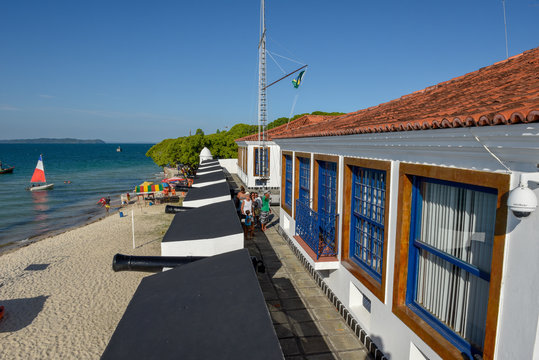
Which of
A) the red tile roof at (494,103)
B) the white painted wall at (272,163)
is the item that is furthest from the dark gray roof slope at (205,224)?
the white painted wall at (272,163)

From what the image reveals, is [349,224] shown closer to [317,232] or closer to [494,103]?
[317,232]

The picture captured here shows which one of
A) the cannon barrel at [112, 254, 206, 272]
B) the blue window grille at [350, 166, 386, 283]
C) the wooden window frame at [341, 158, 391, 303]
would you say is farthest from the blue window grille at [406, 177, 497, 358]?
the cannon barrel at [112, 254, 206, 272]

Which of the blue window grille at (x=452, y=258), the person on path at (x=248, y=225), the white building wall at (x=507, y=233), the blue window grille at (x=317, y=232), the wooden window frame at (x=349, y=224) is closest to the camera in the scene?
the white building wall at (x=507, y=233)

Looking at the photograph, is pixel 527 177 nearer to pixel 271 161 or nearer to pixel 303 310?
pixel 303 310

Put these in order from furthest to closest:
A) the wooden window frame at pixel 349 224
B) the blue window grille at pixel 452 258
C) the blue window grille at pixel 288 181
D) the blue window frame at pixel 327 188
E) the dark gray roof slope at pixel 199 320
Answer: the blue window grille at pixel 288 181 < the blue window frame at pixel 327 188 < the wooden window frame at pixel 349 224 < the blue window grille at pixel 452 258 < the dark gray roof slope at pixel 199 320

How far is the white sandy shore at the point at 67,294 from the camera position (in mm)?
7969

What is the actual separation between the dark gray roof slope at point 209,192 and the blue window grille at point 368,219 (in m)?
6.40

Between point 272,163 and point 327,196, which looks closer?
point 327,196

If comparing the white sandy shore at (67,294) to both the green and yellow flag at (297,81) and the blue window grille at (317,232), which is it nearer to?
the blue window grille at (317,232)

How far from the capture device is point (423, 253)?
4336 millimetres

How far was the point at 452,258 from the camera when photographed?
3691mm

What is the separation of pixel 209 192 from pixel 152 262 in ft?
18.6

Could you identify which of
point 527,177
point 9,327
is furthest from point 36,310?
point 527,177

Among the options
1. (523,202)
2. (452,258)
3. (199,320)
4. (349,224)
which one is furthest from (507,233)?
(349,224)
